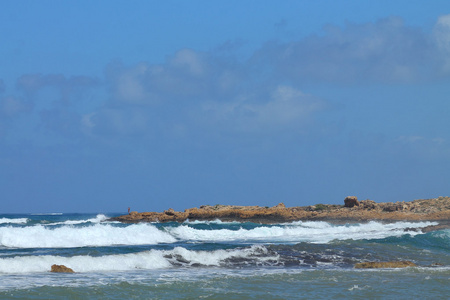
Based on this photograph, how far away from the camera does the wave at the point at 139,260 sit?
629 inches

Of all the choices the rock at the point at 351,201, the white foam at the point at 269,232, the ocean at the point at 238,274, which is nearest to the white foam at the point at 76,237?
the white foam at the point at 269,232

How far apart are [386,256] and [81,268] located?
463 inches

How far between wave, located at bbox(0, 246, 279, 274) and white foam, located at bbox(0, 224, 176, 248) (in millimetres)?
10745

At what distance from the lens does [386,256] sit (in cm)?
2083

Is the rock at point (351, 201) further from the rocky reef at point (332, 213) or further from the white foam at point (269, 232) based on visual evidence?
the white foam at point (269, 232)

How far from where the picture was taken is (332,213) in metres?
53.9

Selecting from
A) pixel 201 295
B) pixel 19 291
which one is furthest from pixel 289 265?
pixel 19 291

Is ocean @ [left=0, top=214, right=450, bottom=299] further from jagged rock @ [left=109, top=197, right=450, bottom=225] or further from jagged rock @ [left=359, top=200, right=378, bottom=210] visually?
jagged rock @ [left=359, top=200, right=378, bottom=210]

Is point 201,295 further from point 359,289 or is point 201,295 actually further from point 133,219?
point 133,219

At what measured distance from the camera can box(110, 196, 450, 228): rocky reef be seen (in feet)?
159

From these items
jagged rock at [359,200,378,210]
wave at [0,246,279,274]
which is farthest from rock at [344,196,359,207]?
wave at [0,246,279,274]

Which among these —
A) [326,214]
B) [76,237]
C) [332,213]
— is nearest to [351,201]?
[332,213]

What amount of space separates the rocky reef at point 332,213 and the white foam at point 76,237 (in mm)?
22734

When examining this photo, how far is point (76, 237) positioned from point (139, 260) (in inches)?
507
